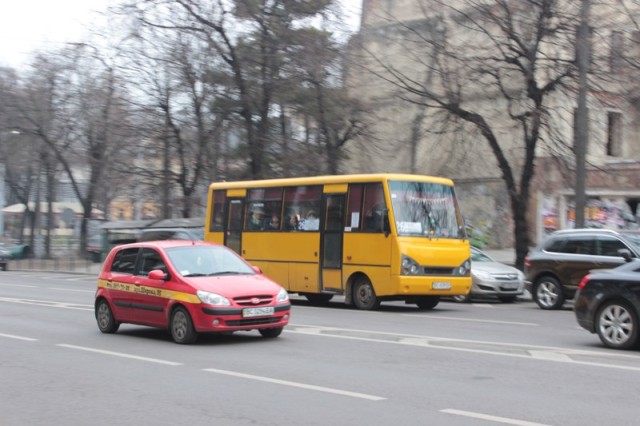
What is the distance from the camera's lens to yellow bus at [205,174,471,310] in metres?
18.5

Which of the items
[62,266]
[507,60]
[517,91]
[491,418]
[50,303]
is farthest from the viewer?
[62,266]

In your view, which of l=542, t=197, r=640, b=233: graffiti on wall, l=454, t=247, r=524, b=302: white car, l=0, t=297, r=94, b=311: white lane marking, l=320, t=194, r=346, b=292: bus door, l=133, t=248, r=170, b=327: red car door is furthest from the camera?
l=542, t=197, r=640, b=233: graffiti on wall

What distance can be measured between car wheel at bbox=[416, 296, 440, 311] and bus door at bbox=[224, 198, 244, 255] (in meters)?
5.27

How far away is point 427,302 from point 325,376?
1069cm

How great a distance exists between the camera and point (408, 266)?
1820 cm

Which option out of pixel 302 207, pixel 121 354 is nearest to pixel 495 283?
pixel 302 207

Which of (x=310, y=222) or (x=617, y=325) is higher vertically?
(x=310, y=222)

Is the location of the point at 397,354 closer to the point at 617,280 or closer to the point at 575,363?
the point at 575,363

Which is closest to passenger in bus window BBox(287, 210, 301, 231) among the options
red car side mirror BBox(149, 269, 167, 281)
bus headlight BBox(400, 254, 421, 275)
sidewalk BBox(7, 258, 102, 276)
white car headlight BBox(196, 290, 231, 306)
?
bus headlight BBox(400, 254, 421, 275)

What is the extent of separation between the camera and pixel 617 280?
11945 mm

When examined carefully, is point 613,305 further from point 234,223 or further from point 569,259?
point 234,223

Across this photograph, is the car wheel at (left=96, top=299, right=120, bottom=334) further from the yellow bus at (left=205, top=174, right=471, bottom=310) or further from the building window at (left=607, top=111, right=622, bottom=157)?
the building window at (left=607, top=111, right=622, bottom=157)

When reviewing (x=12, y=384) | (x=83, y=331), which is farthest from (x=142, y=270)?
(x=12, y=384)

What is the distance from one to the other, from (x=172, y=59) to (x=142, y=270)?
22449 mm
